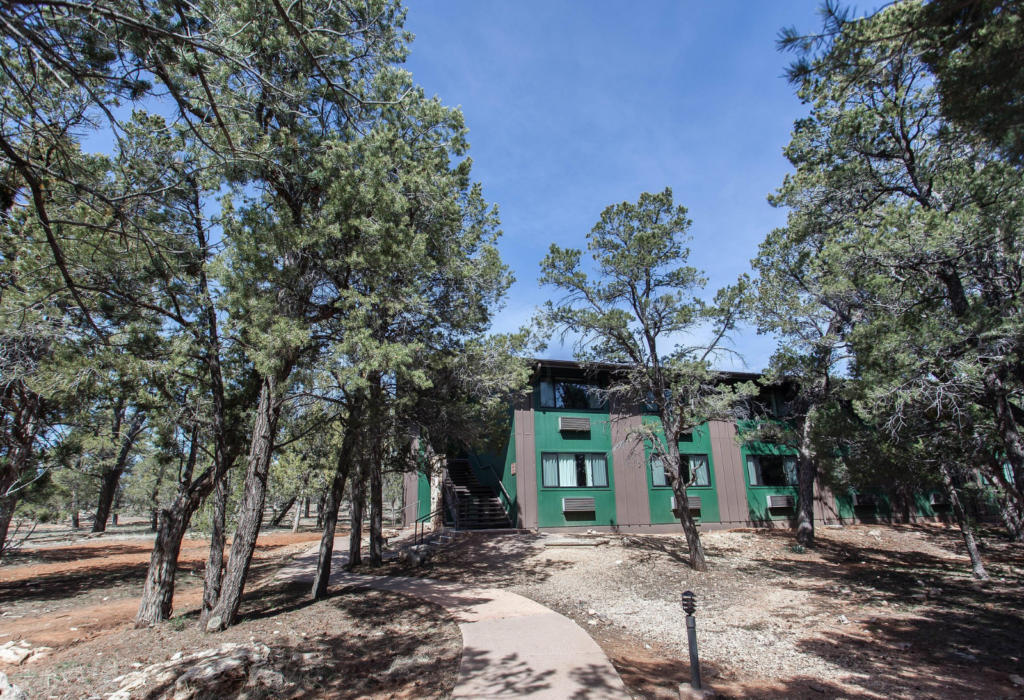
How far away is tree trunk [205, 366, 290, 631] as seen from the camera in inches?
323

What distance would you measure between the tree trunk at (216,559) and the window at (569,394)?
11.8m

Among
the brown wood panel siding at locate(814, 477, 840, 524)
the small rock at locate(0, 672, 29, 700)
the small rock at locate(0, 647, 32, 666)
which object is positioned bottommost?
the small rock at locate(0, 647, 32, 666)

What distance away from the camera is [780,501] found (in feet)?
67.0

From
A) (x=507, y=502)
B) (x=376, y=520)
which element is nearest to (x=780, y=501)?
(x=507, y=502)

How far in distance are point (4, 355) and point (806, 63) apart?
12864 mm

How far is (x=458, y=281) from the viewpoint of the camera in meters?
11.1

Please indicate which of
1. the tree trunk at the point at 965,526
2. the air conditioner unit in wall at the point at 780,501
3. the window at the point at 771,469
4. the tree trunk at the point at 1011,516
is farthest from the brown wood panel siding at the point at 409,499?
the tree trunk at the point at 1011,516

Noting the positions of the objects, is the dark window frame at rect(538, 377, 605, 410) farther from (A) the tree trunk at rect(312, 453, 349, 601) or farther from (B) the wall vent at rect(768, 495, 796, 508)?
(A) the tree trunk at rect(312, 453, 349, 601)

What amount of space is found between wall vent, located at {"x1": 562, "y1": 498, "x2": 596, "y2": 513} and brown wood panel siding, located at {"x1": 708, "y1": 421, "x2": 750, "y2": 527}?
568cm

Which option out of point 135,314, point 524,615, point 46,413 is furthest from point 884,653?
point 46,413

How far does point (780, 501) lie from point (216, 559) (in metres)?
20.2

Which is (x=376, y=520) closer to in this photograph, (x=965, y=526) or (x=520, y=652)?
(x=520, y=652)

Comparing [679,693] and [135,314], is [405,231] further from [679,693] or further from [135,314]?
[679,693]

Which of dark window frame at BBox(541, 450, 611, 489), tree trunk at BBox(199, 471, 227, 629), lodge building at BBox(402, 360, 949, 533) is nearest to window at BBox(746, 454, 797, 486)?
lodge building at BBox(402, 360, 949, 533)
